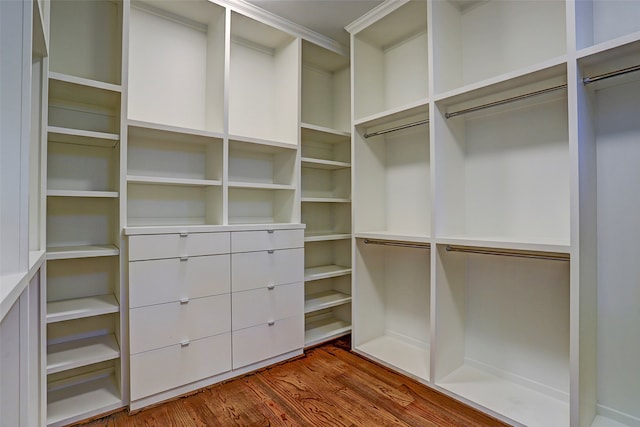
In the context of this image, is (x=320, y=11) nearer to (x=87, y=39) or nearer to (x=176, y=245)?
(x=87, y=39)

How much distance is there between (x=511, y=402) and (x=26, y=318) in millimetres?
2325

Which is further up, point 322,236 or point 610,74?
point 610,74

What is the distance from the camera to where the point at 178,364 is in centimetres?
198

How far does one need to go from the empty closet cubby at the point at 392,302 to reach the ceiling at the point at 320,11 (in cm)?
180

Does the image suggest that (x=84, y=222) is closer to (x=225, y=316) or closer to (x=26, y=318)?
(x=225, y=316)

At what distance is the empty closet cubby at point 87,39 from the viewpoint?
1.97m

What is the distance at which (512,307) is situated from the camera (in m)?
2.08

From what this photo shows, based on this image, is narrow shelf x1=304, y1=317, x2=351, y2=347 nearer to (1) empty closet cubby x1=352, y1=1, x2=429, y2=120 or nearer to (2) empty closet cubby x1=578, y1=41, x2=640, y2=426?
(2) empty closet cubby x1=578, y1=41, x2=640, y2=426

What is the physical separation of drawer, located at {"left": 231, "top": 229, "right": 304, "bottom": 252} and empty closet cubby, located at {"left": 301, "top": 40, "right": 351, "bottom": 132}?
1.20 meters

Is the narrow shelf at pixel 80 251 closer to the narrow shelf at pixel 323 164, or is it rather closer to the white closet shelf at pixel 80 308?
the white closet shelf at pixel 80 308

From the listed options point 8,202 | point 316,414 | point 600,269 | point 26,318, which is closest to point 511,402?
point 600,269

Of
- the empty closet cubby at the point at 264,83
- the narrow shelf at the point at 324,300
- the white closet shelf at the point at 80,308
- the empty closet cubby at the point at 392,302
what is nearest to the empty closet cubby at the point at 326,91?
the empty closet cubby at the point at 264,83

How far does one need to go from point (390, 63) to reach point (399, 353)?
2.46 metres

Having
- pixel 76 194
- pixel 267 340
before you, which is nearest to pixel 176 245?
pixel 76 194
